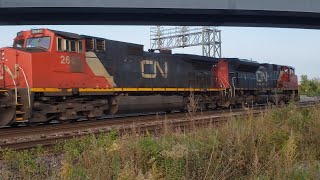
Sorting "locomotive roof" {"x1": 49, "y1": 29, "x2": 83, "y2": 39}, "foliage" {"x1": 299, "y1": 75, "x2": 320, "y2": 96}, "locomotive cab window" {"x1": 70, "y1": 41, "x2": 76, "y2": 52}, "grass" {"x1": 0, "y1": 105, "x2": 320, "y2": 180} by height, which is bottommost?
"grass" {"x1": 0, "y1": 105, "x2": 320, "y2": 180}

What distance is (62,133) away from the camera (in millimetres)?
11188

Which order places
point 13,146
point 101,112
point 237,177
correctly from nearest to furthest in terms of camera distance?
1. point 237,177
2. point 13,146
3. point 101,112

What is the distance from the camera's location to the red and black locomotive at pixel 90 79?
13.2 metres

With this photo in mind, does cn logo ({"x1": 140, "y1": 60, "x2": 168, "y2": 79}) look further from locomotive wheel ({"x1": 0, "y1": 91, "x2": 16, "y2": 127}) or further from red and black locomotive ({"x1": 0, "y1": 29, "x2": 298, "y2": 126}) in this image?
locomotive wheel ({"x1": 0, "y1": 91, "x2": 16, "y2": 127})

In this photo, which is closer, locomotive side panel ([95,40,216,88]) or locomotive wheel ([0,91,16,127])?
locomotive wheel ([0,91,16,127])

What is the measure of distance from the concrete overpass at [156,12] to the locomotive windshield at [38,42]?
16.9 feet

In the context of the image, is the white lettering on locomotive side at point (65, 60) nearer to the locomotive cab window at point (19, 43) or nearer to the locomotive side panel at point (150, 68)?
the locomotive side panel at point (150, 68)

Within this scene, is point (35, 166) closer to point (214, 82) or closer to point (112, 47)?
point (112, 47)

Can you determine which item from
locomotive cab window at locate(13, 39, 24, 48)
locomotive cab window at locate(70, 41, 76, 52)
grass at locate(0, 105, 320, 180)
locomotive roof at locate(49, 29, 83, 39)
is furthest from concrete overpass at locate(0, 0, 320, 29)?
A: grass at locate(0, 105, 320, 180)

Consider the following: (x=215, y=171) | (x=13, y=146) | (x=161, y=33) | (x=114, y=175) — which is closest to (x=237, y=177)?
(x=215, y=171)

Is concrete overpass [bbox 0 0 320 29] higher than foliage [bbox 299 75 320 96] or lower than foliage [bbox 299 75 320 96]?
higher

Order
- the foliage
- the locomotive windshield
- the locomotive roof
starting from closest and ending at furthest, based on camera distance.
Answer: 1. the locomotive windshield
2. the locomotive roof
3. the foliage

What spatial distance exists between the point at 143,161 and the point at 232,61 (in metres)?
20.3

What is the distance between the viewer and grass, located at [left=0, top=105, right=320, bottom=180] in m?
4.85
